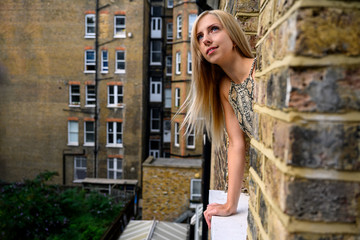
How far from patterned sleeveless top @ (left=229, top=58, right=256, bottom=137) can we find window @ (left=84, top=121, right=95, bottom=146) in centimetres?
1733

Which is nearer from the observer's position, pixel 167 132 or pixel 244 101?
pixel 244 101

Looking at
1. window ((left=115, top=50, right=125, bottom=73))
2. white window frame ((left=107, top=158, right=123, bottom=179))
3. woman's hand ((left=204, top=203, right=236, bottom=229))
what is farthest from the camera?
white window frame ((left=107, top=158, right=123, bottom=179))

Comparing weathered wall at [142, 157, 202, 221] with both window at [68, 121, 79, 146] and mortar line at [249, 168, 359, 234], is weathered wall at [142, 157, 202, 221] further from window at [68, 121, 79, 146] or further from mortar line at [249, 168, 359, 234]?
mortar line at [249, 168, 359, 234]

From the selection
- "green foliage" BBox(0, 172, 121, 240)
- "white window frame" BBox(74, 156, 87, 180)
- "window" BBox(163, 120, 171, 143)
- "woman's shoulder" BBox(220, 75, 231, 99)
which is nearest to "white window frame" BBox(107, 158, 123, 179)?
"white window frame" BBox(74, 156, 87, 180)

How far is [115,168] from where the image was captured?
18.0 meters

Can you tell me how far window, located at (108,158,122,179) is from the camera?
709 inches

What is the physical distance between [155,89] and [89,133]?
5796mm

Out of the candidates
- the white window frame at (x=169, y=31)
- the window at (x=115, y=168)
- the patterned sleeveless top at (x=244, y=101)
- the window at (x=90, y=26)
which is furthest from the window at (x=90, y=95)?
the patterned sleeveless top at (x=244, y=101)

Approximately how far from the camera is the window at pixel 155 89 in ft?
66.9

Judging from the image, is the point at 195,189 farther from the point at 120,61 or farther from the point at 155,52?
the point at 155,52

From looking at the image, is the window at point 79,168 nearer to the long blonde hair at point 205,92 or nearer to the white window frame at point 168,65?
the white window frame at point 168,65

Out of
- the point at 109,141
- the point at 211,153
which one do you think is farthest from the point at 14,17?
the point at 211,153

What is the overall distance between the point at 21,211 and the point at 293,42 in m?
11.5

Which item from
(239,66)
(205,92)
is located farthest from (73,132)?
(239,66)
